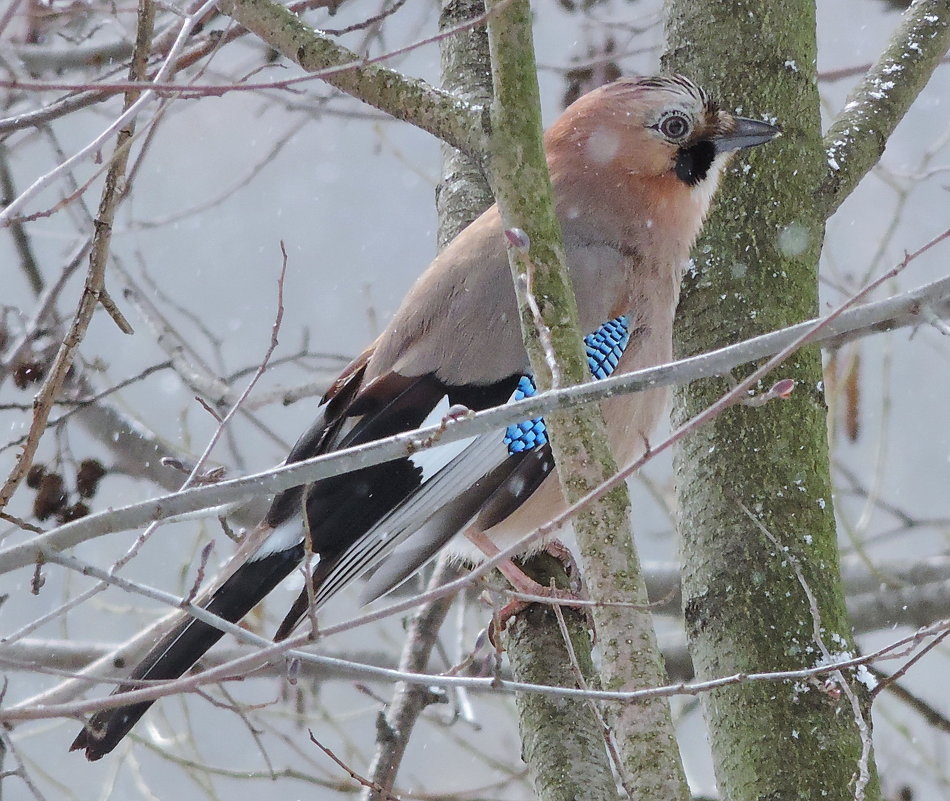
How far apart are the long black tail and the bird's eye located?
1.35m

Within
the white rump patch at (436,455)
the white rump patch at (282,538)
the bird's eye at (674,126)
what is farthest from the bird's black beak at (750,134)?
the white rump patch at (282,538)

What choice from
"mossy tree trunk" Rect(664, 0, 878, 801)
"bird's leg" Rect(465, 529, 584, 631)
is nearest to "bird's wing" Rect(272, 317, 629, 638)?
"bird's leg" Rect(465, 529, 584, 631)

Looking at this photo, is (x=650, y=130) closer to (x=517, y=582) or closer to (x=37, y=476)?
(x=517, y=582)

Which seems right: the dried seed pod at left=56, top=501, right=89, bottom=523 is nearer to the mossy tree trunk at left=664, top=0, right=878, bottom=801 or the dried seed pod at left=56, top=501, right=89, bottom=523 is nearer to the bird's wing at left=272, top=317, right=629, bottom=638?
the bird's wing at left=272, top=317, right=629, bottom=638

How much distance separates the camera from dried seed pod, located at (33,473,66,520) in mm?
3125

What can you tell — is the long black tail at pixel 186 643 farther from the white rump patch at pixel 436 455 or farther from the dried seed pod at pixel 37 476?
the dried seed pod at pixel 37 476

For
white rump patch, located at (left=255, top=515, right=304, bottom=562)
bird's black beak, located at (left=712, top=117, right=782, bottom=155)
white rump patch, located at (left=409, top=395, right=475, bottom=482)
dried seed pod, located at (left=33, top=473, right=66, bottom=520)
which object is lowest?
white rump patch, located at (left=255, top=515, right=304, bottom=562)

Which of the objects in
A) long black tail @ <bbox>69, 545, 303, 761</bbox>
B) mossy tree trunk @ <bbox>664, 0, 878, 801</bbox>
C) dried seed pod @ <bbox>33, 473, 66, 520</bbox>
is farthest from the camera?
dried seed pod @ <bbox>33, 473, 66, 520</bbox>

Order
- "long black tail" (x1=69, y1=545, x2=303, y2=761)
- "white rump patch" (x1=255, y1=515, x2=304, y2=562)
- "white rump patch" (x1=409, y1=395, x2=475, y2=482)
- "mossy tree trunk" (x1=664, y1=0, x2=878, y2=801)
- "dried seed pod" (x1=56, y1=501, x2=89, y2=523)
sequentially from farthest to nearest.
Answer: "dried seed pod" (x1=56, y1=501, x2=89, y2=523), "white rump patch" (x1=409, y1=395, x2=475, y2=482), "white rump patch" (x1=255, y1=515, x2=304, y2=562), "mossy tree trunk" (x1=664, y1=0, x2=878, y2=801), "long black tail" (x1=69, y1=545, x2=303, y2=761)

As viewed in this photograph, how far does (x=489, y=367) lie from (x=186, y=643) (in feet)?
2.82

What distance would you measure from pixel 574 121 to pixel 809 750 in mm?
1719

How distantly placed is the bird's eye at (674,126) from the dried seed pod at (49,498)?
5.76 ft

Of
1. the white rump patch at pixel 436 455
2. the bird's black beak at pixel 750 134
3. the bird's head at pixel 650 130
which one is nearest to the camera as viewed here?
the white rump patch at pixel 436 455

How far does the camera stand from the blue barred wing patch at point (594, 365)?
2670mm
